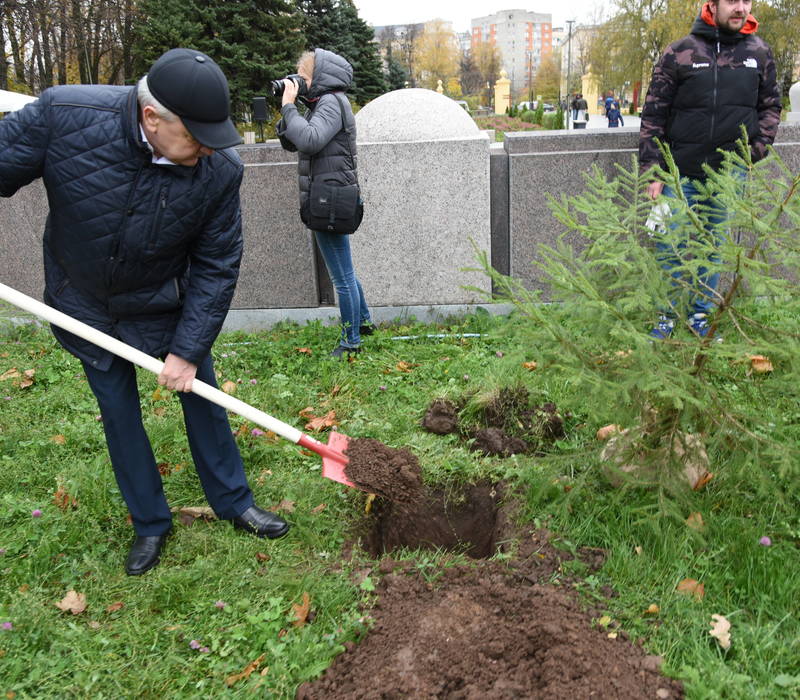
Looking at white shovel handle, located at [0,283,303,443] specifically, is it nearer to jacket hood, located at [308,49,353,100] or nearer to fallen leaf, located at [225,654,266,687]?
fallen leaf, located at [225,654,266,687]

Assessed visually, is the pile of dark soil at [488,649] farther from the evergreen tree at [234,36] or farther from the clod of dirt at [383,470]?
the evergreen tree at [234,36]

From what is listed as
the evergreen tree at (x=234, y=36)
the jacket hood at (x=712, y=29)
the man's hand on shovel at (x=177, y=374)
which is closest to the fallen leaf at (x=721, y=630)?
the man's hand on shovel at (x=177, y=374)

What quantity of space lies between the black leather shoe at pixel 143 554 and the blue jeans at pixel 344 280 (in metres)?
2.19

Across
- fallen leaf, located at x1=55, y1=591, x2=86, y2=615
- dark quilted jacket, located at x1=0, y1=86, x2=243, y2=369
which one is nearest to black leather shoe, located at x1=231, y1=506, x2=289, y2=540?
fallen leaf, located at x1=55, y1=591, x2=86, y2=615

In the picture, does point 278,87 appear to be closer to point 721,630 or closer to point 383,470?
point 383,470

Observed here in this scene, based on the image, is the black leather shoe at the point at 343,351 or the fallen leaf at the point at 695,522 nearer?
the fallen leaf at the point at 695,522

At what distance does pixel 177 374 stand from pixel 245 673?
1032 millimetres

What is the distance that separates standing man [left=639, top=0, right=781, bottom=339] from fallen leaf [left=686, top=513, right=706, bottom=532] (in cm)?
220

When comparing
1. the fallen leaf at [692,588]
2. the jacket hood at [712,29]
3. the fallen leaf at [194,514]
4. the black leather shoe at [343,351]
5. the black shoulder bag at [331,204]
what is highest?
the jacket hood at [712,29]

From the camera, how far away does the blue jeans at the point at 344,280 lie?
4.71 m

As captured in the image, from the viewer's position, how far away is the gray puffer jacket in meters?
4.27

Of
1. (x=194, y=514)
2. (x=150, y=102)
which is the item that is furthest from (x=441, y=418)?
(x=150, y=102)

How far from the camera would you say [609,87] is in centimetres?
4662

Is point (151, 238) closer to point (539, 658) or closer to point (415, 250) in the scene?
point (539, 658)
